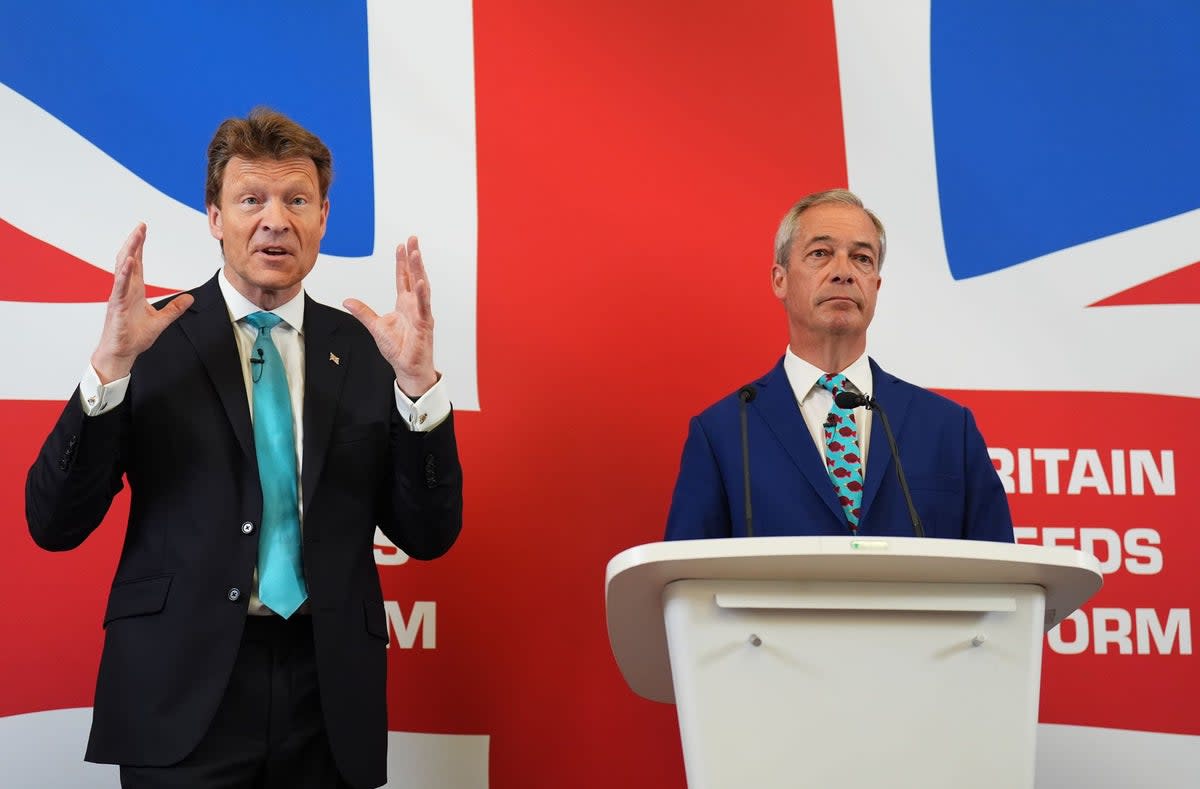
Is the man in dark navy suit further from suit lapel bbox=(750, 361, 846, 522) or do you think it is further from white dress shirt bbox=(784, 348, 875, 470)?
white dress shirt bbox=(784, 348, 875, 470)

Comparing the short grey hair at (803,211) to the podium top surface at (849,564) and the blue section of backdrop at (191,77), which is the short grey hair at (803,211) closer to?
the blue section of backdrop at (191,77)

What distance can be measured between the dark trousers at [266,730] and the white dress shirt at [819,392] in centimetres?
106

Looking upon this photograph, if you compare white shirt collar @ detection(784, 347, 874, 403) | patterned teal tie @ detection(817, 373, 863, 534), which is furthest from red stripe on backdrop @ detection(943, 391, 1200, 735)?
patterned teal tie @ detection(817, 373, 863, 534)

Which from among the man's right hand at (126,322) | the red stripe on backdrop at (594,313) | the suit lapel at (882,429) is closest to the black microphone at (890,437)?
the suit lapel at (882,429)

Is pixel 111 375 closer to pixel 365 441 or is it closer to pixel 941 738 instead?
pixel 365 441

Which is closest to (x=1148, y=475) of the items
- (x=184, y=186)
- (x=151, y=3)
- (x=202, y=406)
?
(x=202, y=406)

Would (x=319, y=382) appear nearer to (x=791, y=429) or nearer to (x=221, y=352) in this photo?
(x=221, y=352)

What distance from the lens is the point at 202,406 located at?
2078 millimetres

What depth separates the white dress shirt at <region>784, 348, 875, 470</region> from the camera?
2438 mm

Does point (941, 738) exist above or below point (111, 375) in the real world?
below

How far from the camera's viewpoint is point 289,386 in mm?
2178

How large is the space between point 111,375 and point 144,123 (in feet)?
4.08

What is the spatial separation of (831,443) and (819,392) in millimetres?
150

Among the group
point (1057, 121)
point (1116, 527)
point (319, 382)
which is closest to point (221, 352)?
point (319, 382)
